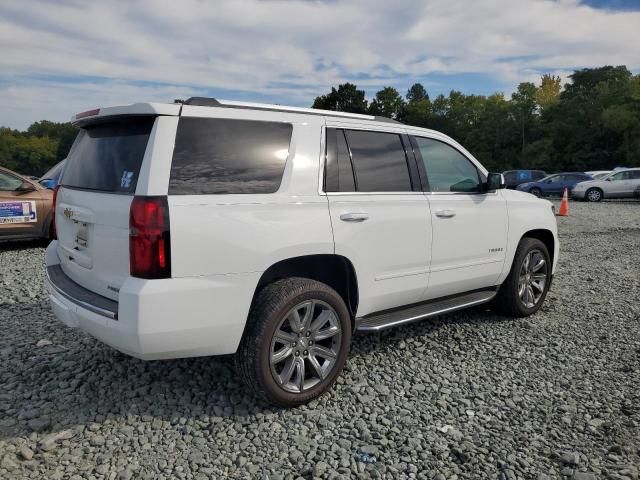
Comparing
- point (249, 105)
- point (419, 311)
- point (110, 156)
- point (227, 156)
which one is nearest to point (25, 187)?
point (110, 156)

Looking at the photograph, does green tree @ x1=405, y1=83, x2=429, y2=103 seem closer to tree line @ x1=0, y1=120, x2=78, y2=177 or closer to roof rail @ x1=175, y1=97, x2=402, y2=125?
tree line @ x1=0, y1=120, x2=78, y2=177

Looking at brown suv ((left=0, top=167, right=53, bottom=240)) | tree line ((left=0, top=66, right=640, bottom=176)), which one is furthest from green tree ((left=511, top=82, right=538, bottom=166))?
brown suv ((left=0, top=167, right=53, bottom=240))

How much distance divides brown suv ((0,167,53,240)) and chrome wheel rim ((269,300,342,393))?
7.06m

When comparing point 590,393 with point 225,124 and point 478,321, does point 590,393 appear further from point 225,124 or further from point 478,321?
point 225,124

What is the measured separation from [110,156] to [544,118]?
69084 mm

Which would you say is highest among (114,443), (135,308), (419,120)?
(419,120)

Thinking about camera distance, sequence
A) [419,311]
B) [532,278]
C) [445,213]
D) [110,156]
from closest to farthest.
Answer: [110,156]
[419,311]
[445,213]
[532,278]

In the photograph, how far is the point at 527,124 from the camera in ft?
222

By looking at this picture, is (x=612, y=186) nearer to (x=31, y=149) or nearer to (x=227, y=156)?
(x=227, y=156)

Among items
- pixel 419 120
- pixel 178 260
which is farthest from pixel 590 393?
pixel 419 120

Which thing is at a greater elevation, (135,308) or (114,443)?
(135,308)

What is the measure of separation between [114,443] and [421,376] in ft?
6.92

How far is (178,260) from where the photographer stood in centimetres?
270

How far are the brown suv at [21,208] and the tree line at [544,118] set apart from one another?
155ft
